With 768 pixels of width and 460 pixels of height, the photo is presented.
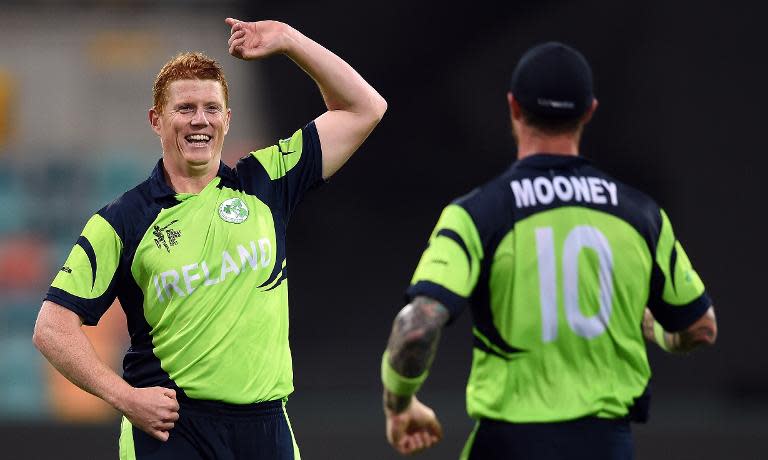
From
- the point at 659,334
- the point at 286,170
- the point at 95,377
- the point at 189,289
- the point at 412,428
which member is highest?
the point at 286,170

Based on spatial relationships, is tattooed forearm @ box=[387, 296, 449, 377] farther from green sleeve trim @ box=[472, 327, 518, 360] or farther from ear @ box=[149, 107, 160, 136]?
ear @ box=[149, 107, 160, 136]

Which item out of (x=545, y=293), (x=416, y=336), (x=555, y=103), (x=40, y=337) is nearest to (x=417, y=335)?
(x=416, y=336)

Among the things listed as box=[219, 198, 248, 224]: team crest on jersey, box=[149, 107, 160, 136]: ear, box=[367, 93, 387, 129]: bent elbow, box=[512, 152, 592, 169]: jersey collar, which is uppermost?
box=[149, 107, 160, 136]: ear

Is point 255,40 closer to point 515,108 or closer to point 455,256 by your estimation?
→ point 515,108

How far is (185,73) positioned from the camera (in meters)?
5.53

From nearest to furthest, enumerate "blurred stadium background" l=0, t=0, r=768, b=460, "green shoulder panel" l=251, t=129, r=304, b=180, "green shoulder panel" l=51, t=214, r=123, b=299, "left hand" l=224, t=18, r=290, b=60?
1. "green shoulder panel" l=51, t=214, r=123, b=299
2. "left hand" l=224, t=18, r=290, b=60
3. "green shoulder panel" l=251, t=129, r=304, b=180
4. "blurred stadium background" l=0, t=0, r=768, b=460

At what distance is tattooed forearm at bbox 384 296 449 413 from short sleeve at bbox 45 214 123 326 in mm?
1387

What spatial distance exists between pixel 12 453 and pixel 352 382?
236 centimetres

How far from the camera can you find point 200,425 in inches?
208

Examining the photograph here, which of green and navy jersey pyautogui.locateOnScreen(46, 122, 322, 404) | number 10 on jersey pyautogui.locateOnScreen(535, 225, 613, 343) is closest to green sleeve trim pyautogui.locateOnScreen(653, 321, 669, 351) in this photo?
number 10 on jersey pyautogui.locateOnScreen(535, 225, 613, 343)

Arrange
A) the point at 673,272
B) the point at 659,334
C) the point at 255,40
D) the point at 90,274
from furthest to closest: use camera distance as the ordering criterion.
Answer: the point at 255,40, the point at 90,274, the point at 659,334, the point at 673,272

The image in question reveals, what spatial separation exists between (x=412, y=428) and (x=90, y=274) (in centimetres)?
142

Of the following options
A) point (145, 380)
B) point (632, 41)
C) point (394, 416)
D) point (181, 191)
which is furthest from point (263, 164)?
point (632, 41)

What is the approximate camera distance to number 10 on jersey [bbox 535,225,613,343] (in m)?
4.39
